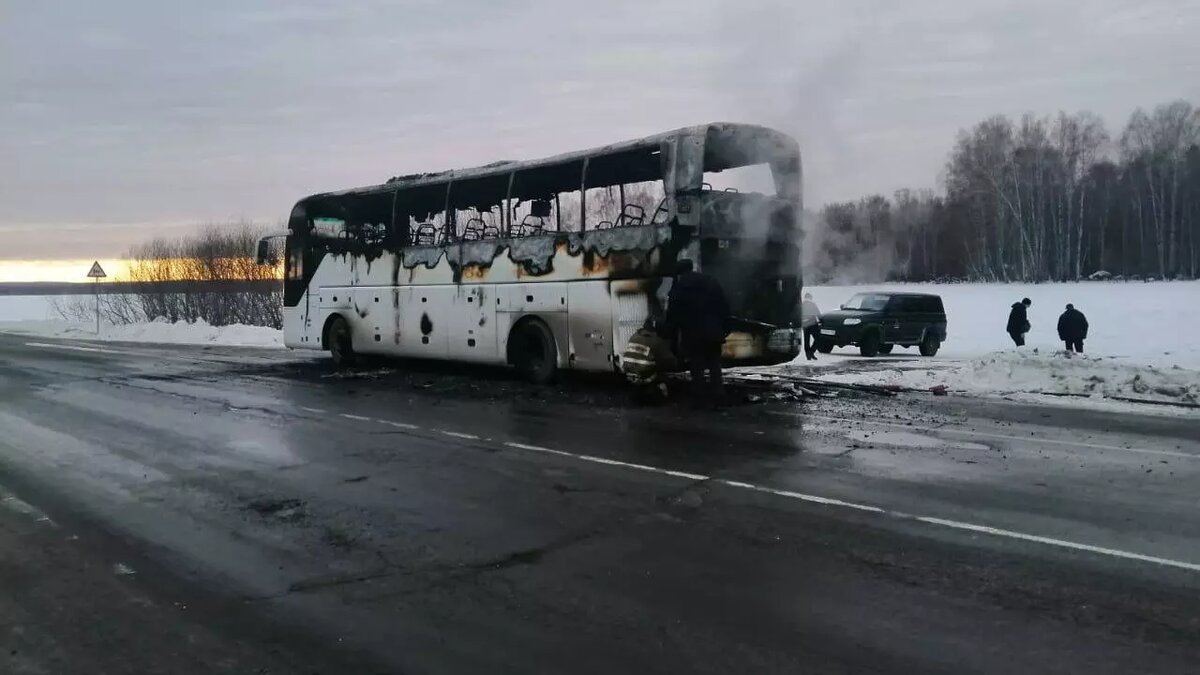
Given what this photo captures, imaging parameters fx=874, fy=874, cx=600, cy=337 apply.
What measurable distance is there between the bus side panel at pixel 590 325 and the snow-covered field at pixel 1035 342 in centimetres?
442

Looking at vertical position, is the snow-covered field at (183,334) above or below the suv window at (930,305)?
below

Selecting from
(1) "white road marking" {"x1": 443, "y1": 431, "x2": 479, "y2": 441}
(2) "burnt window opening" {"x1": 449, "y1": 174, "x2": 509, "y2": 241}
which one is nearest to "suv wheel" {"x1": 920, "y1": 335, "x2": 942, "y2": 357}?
(2) "burnt window opening" {"x1": 449, "y1": 174, "x2": 509, "y2": 241}

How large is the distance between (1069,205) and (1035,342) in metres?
34.3

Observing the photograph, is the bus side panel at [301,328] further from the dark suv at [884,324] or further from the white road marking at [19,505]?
the dark suv at [884,324]

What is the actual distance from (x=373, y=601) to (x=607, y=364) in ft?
28.1

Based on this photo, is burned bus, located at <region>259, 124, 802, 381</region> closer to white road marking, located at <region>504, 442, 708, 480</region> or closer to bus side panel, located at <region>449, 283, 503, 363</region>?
bus side panel, located at <region>449, 283, 503, 363</region>

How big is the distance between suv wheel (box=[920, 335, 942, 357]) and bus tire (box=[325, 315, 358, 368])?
14.9 metres

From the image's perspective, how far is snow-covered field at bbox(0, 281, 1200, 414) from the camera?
1311 centimetres

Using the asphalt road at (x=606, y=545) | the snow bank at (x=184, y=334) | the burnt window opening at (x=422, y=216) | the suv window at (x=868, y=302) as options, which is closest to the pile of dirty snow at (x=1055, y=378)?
the asphalt road at (x=606, y=545)

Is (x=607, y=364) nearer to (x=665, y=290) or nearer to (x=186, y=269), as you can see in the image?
(x=665, y=290)

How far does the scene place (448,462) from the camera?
320 inches

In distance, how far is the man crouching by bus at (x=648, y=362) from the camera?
1209 cm

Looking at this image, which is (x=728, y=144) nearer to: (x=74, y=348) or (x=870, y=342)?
(x=870, y=342)

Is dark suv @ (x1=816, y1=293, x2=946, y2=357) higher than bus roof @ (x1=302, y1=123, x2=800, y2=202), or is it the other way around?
bus roof @ (x1=302, y1=123, x2=800, y2=202)
